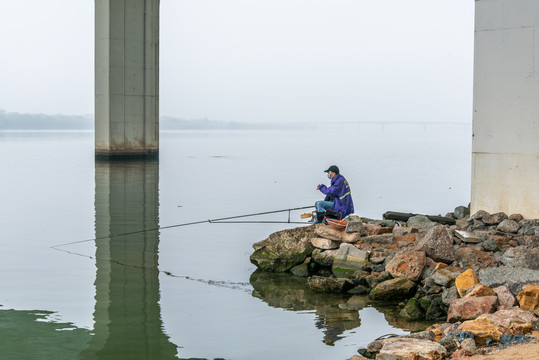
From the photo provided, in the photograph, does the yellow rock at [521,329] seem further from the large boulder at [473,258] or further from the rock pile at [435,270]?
the large boulder at [473,258]

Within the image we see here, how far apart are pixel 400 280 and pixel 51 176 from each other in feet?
83.8

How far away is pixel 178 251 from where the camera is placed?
15.7 m

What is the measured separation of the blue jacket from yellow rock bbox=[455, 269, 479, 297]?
4.57 metres

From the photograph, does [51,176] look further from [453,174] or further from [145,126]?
[453,174]

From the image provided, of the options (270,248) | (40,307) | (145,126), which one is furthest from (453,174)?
(40,307)

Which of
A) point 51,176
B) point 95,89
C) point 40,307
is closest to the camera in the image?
point 40,307

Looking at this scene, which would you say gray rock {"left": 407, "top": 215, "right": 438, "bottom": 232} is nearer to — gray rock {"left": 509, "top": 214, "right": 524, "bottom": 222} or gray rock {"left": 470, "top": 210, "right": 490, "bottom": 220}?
gray rock {"left": 470, "top": 210, "right": 490, "bottom": 220}

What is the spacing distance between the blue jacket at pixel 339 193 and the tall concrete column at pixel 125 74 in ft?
89.5

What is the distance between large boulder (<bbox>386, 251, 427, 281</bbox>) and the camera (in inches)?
465

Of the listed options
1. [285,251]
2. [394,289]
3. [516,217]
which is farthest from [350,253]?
[516,217]

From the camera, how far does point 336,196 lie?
15500 millimetres

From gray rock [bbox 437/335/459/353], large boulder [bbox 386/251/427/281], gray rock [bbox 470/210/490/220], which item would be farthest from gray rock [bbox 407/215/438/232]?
gray rock [bbox 437/335/459/353]

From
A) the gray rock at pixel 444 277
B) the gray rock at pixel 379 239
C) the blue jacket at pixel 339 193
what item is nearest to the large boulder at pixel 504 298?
the gray rock at pixel 444 277

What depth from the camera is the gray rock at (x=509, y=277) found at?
1059 cm
